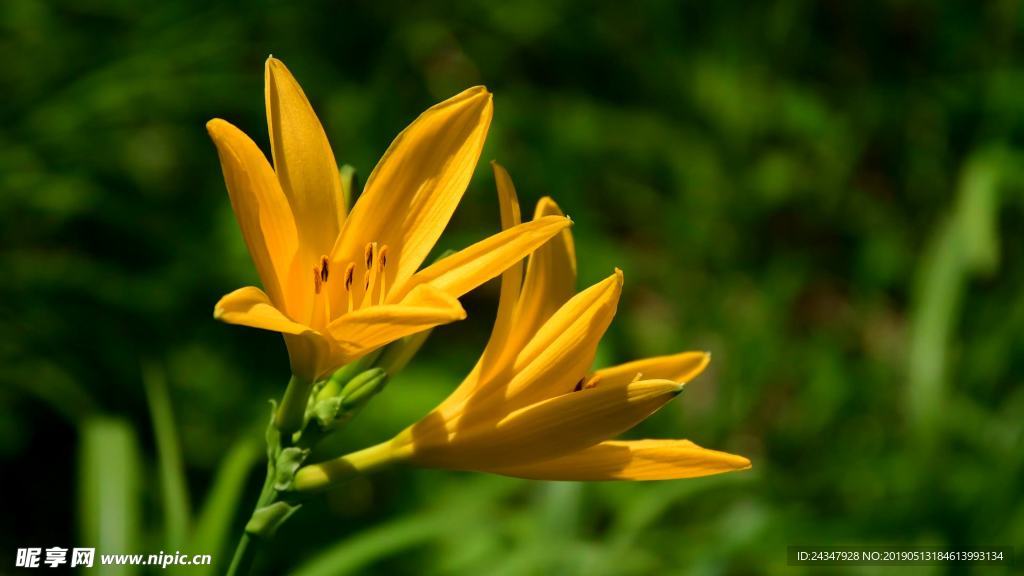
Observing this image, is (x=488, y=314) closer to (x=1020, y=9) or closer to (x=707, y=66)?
(x=707, y=66)

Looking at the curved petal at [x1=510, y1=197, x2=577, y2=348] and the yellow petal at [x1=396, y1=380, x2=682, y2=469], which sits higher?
the curved petal at [x1=510, y1=197, x2=577, y2=348]

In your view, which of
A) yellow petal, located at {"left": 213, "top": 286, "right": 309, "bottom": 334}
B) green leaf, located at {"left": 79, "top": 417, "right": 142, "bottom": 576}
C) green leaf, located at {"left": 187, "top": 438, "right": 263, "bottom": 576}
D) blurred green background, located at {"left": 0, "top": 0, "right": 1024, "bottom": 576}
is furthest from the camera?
blurred green background, located at {"left": 0, "top": 0, "right": 1024, "bottom": 576}

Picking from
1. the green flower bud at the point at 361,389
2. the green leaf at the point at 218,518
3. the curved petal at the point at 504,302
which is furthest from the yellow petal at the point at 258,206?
the green leaf at the point at 218,518

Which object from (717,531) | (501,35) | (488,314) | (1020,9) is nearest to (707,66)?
(501,35)

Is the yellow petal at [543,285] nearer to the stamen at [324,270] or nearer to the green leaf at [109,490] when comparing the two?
the stamen at [324,270]

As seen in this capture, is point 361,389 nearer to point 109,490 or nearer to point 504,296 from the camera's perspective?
point 504,296

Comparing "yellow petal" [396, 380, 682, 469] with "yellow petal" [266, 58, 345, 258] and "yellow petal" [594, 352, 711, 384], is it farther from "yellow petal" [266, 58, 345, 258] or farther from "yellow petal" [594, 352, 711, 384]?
"yellow petal" [266, 58, 345, 258]

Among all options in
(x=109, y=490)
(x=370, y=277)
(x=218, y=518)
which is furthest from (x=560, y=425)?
(x=109, y=490)

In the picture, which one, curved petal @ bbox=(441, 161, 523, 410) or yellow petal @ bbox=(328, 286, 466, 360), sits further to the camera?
curved petal @ bbox=(441, 161, 523, 410)

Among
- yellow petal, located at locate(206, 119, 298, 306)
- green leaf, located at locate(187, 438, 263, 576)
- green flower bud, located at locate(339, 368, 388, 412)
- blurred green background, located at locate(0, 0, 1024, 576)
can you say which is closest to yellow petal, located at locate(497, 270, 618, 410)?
green flower bud, located at locate(339, 368, 388, 412)
